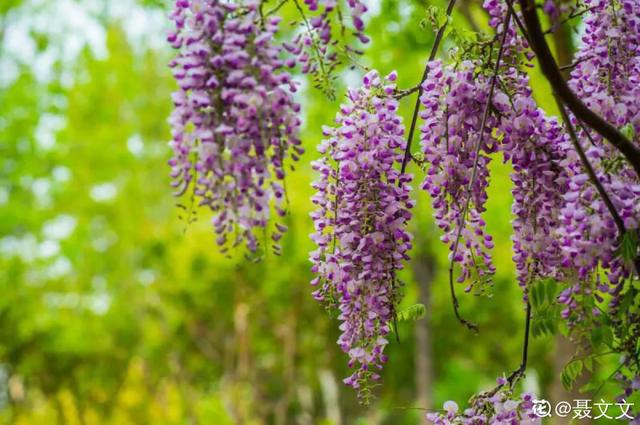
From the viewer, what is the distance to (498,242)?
1327 centimetres

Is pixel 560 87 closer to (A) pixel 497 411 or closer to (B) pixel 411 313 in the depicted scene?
(B) pixel 411 313

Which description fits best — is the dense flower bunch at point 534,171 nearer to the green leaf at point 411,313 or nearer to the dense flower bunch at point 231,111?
the green leaf at point 411,313

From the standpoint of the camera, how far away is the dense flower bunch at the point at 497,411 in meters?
3.25

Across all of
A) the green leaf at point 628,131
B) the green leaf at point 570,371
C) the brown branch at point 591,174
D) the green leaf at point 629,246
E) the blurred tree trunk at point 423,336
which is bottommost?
the green leaf at point 570,371

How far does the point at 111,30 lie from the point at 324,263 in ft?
37.4

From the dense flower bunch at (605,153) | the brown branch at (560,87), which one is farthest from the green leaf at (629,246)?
the brown branch at (560,87)

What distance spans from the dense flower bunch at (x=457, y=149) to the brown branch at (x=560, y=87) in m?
0.43

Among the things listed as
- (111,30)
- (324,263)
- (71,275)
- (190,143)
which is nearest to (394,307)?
(324,263)

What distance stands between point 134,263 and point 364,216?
423 inches

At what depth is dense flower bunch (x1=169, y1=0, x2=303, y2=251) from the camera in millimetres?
2492

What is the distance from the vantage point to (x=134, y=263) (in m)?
13.5

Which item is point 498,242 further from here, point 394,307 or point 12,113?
point 394,307

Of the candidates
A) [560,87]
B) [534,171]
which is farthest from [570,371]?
[560,87]

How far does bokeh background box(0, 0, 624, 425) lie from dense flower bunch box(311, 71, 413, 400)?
180 inches
